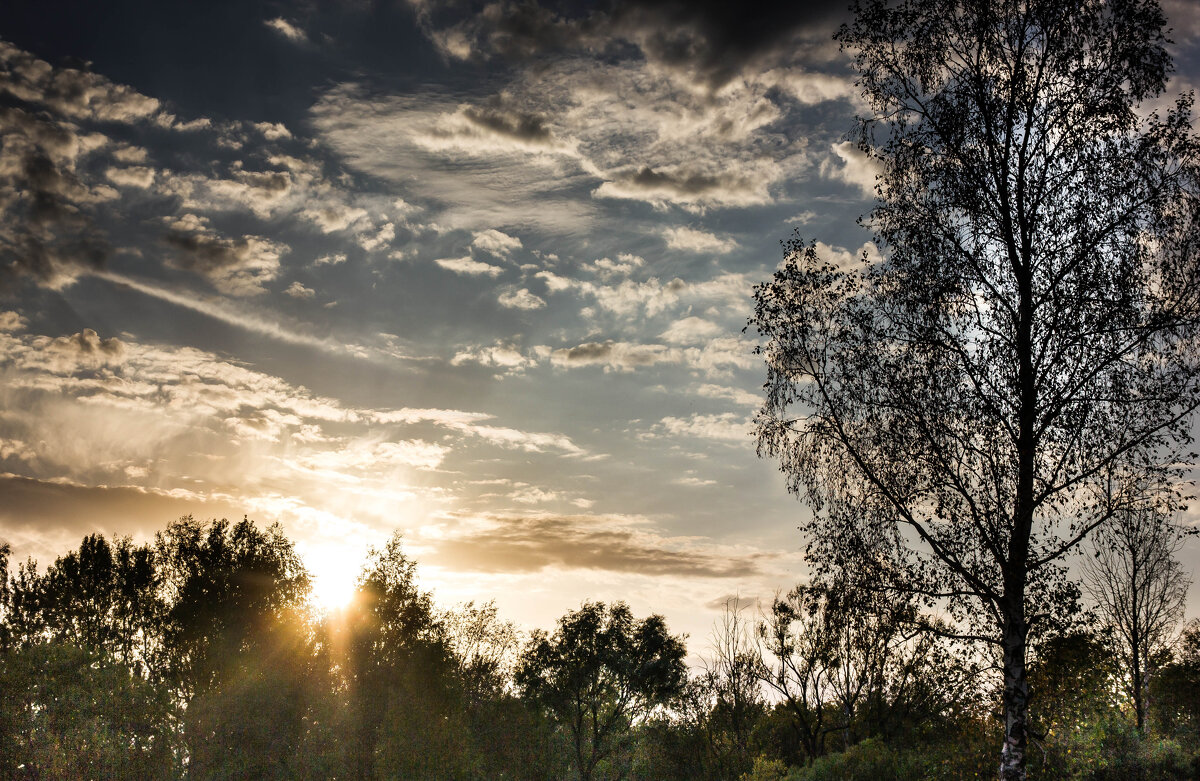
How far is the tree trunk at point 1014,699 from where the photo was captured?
13.5 metres

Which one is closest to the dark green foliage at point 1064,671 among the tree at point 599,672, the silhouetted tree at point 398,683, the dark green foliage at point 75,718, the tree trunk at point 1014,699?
the tree trunk at point 1014,699

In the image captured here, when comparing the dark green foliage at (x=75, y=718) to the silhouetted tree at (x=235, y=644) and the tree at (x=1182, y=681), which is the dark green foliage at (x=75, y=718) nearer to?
the silhouetted tree at (x=235, y=644)

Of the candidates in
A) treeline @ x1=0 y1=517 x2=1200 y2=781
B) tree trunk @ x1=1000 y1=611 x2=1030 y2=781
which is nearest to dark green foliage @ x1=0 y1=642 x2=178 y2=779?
treeline @ x1=0 y1=517 x2=1200 y2=781

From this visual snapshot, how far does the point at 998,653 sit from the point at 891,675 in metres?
28.1

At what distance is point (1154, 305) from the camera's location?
14469 millimetres

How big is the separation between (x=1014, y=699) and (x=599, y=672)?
2113 inches

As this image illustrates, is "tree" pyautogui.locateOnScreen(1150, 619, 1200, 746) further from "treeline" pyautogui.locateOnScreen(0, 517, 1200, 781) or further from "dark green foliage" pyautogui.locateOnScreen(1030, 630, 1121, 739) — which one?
"dark green foliage" pyautogui.locateOnScreen(1030, 630, 1121, 739)

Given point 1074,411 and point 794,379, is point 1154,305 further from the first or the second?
point 794,379

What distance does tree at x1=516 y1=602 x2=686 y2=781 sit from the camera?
6259 centimetres

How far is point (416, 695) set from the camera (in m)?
50.3

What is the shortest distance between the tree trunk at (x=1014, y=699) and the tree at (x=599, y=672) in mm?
50831

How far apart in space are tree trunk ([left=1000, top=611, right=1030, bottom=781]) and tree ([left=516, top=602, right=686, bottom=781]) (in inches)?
2001

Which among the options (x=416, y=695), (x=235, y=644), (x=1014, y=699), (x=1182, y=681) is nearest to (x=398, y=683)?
(x=416, y=695)

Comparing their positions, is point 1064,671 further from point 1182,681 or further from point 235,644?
point 1182,681
